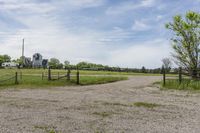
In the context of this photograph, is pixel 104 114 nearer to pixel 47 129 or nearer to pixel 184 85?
pixel 47 129

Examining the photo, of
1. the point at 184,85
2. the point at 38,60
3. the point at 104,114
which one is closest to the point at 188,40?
the point at 184,85

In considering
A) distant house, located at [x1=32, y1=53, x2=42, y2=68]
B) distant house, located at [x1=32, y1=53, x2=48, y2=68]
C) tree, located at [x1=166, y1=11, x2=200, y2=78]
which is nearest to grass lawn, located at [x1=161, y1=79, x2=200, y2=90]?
tree, located at [x1=166, y1=11, x2=200, y2=78]

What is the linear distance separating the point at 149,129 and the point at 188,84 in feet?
48.8

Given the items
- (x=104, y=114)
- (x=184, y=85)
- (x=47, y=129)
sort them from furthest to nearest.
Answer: (x=184, y=85) → (x=104, y=114) → (x=47, y=129)

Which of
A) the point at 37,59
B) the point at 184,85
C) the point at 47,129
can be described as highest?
the point at 37,59

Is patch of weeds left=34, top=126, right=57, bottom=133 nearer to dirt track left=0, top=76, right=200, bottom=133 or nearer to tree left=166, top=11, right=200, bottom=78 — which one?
dirt track left=0, top=76, right=200, bottom=133

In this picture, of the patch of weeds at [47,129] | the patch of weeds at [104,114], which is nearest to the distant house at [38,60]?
the patch of weeds at [104,114]

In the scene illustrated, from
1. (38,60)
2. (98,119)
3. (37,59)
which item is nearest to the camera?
(98,119)

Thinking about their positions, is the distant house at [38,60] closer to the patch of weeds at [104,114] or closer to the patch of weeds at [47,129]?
the patch of weeds at [104,114]

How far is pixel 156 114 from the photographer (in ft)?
33.7

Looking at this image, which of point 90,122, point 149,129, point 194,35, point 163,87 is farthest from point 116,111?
point 194,35

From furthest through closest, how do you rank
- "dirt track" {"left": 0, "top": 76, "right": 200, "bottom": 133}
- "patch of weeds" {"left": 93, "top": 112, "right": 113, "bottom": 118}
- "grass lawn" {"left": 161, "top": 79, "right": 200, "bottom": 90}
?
"grass lawn" {"left": 161, "top": 79, "right": 200, "bottom": 90}
"patch of weeds" {"left": 93, "top": 112, "right": 113, "bottom": 118}
"dirt track" {"left": 0, "top": 76, "right": 200, "bottom": 133}

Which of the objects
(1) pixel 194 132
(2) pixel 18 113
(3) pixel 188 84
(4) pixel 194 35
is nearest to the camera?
(1) pixel 194 132

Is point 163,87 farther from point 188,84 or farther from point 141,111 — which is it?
point 141,111
